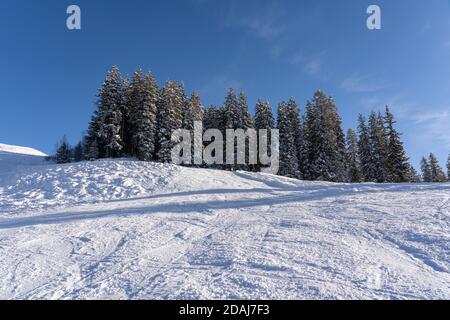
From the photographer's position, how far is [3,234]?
8734 mm

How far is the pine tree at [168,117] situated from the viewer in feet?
112

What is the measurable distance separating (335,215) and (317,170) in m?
26.8

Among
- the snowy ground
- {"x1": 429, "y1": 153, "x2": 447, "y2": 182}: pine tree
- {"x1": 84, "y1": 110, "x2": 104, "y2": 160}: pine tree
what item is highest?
{"x1": 84, "y1": 110, "x2": 104, "y2": 160}: pine tree

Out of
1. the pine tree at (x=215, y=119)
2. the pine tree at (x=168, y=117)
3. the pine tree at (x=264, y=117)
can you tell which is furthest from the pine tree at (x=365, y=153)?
the pine tree at (x=168, y=117)

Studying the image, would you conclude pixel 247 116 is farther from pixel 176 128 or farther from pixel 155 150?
pixel 155 150

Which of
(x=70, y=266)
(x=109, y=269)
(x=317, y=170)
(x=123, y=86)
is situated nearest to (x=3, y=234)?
(x=70, y=266)

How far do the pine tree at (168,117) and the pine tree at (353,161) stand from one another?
25508mm

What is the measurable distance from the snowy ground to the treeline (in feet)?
72.2

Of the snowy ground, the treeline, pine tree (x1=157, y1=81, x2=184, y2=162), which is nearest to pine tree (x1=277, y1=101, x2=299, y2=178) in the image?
the treeline

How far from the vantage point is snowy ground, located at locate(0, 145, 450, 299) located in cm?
495

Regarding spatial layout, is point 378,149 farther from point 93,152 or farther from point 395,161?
point 93,152

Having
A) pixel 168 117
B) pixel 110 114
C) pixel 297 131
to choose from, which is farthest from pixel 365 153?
pixel 110 114

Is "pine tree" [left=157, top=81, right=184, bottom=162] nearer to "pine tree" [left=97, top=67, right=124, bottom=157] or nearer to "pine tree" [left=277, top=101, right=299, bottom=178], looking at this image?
"pine tree" [left=97, top=67, right=124, bottom=157]

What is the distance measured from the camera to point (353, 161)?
42.1 metres
